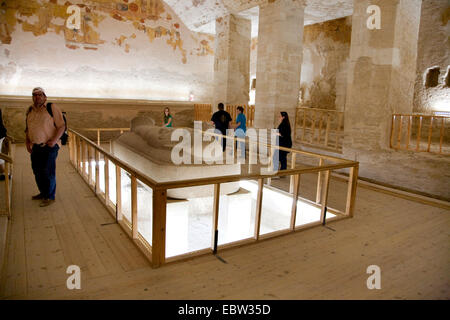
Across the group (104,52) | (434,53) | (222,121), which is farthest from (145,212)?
(434,53)

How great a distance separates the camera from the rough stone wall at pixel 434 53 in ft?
28.5

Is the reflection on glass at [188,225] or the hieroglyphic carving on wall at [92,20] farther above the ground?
the hieroglyphic carving on wall at [92,20]

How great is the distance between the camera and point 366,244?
11.8 feet

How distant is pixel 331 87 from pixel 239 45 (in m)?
3.66

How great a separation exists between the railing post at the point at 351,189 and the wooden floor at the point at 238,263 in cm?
14

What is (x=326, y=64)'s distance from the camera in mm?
11852

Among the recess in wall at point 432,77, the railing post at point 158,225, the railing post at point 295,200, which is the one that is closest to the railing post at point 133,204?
the railing post at point 158,225

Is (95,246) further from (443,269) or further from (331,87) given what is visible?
(331,87)

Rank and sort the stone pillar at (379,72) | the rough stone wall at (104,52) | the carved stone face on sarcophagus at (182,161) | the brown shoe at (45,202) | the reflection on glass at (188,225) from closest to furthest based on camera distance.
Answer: the brown shoe at (45,202)
the reflection on glass at (188,225)
the carved stone face on sarcophagus at (182,161)
the stone pillar at (379,72)
the rough stone wall at (104,52)

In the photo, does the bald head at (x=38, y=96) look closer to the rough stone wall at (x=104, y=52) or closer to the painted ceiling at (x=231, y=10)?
the painted ceiling at (x=231, y=10)

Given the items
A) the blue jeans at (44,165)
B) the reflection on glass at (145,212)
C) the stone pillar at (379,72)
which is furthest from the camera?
the stone pillar at (379,72)

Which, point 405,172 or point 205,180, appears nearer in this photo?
point 205,180

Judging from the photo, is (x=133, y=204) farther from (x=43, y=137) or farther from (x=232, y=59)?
(x=232, y=59)
